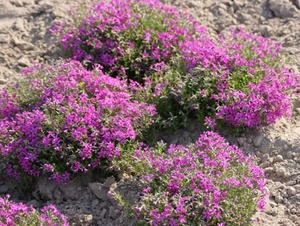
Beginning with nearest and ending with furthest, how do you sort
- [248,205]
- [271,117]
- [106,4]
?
[248,205], [271,117], [106,4]

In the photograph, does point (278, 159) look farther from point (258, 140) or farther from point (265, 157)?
point (258, 140)

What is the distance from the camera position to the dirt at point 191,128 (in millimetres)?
5574

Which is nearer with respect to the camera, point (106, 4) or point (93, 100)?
point (93, 100)

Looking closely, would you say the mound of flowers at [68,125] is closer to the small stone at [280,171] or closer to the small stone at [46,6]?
the small stone at [280,171]

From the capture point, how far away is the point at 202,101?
6273 millimetres

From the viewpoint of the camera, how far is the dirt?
5574 mm

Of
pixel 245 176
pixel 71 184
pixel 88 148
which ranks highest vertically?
pixel 245 176

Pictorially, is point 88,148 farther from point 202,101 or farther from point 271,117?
point 271,117

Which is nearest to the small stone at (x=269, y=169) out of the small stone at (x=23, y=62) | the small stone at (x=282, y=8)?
the small stone at (x=282, y=8)

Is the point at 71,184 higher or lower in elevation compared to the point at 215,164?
lower

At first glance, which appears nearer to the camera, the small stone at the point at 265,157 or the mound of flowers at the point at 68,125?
the mound of flowers at the point at 68,125

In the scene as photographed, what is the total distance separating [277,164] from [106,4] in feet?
11.2

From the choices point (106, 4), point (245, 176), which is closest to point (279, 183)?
point (245, 176)

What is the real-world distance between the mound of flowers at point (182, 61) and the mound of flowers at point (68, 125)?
0.59 m
